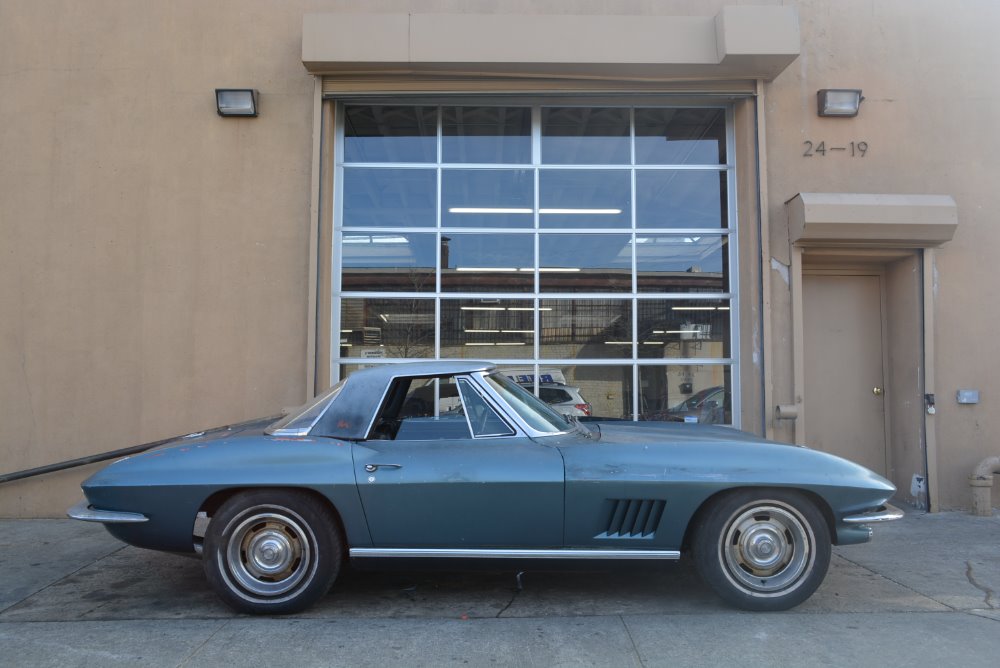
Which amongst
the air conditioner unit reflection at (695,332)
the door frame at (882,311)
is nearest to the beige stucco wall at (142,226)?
the air conditioner unit reflection at (695,332)

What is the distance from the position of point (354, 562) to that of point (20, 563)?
9.64 feet

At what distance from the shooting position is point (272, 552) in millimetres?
4352

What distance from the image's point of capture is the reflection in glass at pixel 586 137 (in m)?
8.17

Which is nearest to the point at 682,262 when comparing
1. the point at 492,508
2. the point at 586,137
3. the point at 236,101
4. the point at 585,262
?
the point at 585,262

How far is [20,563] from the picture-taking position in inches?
219

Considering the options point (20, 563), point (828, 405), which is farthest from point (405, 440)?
point (828, 405)

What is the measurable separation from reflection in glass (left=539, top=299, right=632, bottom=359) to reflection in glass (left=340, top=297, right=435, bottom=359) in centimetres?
121

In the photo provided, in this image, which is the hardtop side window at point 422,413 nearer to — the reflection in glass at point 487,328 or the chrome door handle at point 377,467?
the chrome door handle at point 377,467

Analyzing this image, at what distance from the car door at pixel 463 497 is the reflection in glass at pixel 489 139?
4583mm

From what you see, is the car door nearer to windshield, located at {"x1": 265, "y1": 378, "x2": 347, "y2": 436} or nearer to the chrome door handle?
the chrome door handle

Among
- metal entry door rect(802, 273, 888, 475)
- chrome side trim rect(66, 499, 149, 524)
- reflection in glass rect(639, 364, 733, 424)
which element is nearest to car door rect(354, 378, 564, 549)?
chrome side trim rect(66, 499, 149, 524)

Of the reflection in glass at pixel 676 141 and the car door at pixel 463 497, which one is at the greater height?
the reflection in glass at pixel 676 141

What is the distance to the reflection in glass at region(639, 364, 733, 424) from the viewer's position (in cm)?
787

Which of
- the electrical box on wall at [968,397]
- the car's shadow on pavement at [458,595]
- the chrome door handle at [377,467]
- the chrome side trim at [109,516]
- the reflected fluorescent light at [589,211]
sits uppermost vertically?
the reflected fluorescent light at [589,211]
